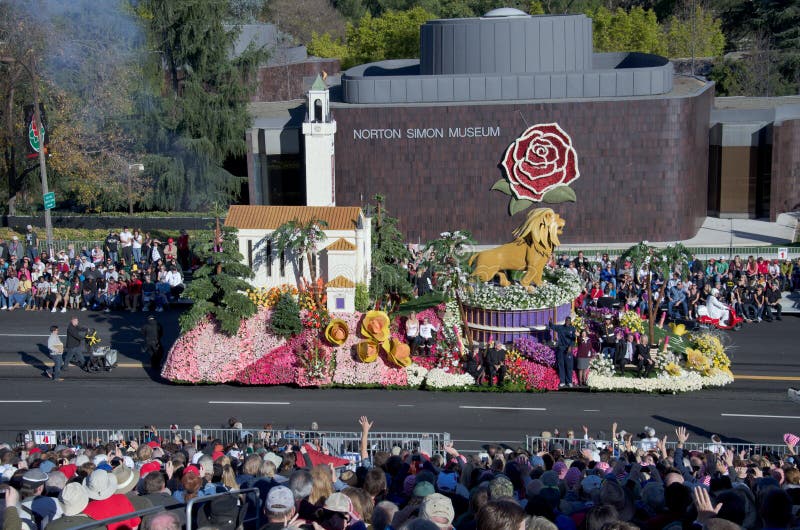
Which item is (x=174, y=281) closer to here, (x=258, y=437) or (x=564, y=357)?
(x=564, y=357)

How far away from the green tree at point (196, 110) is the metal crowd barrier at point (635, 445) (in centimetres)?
2744

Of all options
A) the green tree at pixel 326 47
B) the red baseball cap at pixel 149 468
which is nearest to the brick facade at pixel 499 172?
the red baseball cap at pixel 149 468

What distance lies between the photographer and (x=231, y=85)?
45594mm

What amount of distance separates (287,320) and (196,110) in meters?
21.5

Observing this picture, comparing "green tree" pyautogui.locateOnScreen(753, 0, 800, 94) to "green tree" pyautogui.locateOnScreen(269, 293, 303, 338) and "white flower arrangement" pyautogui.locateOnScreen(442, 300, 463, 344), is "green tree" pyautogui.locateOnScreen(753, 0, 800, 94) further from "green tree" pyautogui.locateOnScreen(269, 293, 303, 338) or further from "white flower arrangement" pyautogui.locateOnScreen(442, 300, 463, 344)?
"green tree" pyautogui.locateOnScreen(269, 293, 303, 338)

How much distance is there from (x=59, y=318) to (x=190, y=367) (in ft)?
25.9

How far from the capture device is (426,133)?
3925cm

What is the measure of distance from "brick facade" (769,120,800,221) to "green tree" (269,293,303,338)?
24.3m

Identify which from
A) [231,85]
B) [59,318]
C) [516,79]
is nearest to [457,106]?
[516,79]

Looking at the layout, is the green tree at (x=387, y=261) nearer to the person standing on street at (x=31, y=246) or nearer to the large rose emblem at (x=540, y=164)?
the large rose emblem at (x=540, y=164)

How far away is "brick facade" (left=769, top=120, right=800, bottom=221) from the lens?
4303 cm

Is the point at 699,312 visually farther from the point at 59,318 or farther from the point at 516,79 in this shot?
the point at 59,318

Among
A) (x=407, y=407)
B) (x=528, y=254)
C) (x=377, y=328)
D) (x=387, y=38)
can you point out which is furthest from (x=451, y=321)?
(x=387, y=38)

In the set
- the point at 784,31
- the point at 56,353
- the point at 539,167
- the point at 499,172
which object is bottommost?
the point at 56,353
